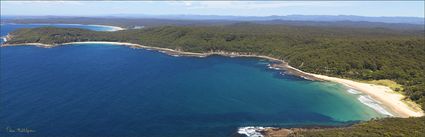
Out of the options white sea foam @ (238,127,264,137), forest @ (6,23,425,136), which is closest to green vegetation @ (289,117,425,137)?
white sea foam @ (238,127,264,137)

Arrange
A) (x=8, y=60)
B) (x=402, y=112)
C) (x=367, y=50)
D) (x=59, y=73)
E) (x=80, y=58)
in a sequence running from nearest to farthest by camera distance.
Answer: (x=402, y=112)
(x=59, y=73)
(x=367, y=50)
(x=8, y=60)
(x=80, y=58)

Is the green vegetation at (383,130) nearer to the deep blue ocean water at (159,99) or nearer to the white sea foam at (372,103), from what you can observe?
the deep blue ocean water at (159,99)

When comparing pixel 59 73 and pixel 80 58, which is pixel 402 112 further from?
pixel 80 58

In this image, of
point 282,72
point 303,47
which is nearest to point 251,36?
point 303,47

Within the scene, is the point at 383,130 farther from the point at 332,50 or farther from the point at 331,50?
the point at 331,50

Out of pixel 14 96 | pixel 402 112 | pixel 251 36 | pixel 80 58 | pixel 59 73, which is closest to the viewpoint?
pixel 402 112

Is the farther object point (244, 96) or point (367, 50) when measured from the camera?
point (367, 50)

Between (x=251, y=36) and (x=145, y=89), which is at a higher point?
(x=251, y=36)

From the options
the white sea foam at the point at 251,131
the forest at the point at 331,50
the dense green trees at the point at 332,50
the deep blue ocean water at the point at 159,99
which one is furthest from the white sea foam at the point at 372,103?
the white sea foam at the point at 251,131
